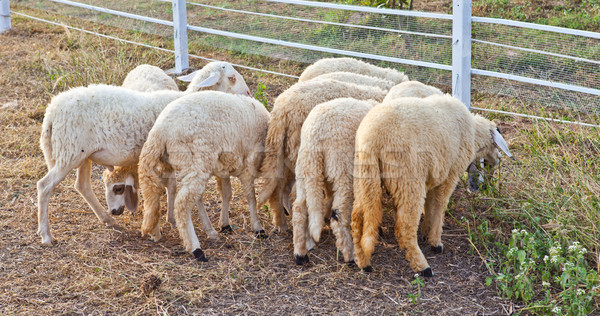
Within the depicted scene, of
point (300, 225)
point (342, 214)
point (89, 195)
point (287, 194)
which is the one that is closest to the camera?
point (342, 214)

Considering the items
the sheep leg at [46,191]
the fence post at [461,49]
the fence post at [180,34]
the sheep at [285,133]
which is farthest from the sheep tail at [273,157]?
the fence post at [180,34]

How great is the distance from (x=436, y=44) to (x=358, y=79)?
6.34ft

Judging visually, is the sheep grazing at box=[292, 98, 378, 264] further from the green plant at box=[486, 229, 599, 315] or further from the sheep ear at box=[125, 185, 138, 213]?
the sheep ear at box=[125, 185, 138, 213]

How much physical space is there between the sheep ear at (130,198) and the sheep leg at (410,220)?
2321 mm

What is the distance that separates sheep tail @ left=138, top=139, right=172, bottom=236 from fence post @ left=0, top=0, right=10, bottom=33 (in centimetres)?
789

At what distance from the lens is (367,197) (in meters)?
4.27

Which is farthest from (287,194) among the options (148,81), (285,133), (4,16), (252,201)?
(4,16)

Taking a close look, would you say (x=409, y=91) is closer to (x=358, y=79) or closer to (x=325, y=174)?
(x=358, y=79)

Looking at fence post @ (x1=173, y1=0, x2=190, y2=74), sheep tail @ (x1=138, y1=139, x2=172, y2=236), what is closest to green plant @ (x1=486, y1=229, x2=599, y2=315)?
sheep tail @ (x1=138, y1=139, x2=172, y2=236)

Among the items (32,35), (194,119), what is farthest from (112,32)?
(194,119)

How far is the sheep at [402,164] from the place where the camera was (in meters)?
4.23

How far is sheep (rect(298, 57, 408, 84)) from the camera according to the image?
643cm

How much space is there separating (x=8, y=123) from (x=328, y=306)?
5.11m

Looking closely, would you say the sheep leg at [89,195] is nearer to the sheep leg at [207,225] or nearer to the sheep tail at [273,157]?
the sheep leg at [207,225]
